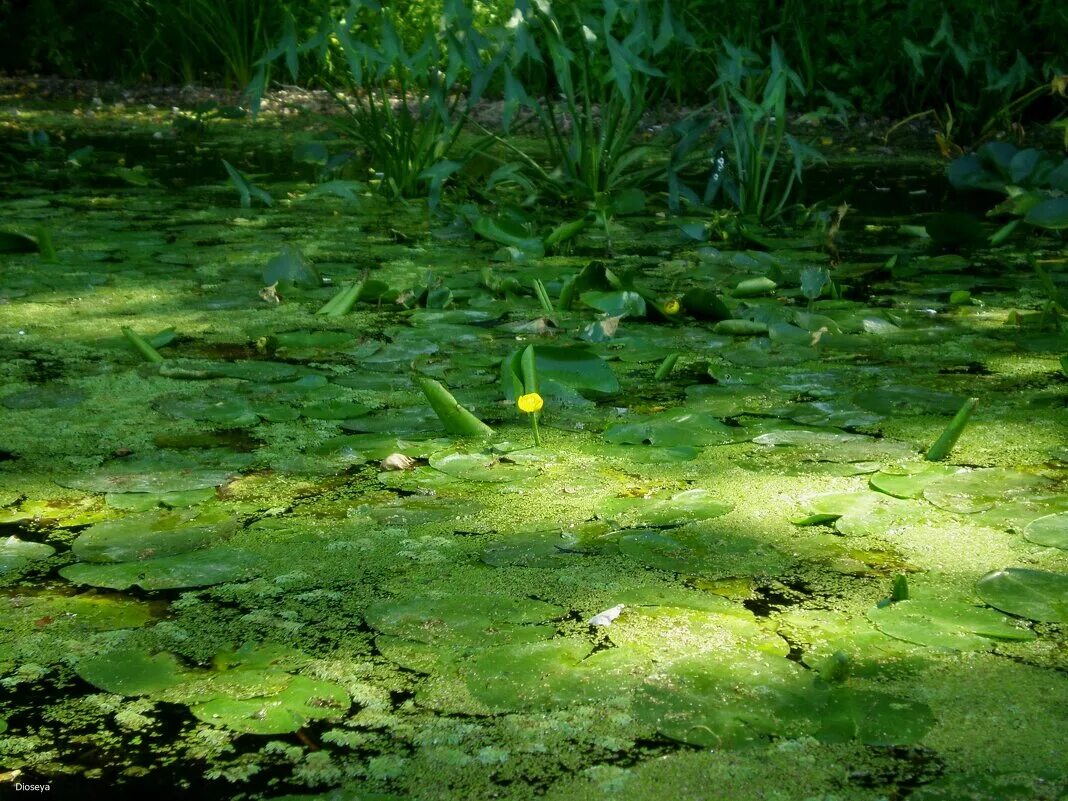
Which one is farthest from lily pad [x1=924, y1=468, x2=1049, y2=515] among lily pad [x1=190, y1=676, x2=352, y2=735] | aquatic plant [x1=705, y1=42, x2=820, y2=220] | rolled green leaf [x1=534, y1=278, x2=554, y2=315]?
aquatic plant [x1=705, y1=42, x2=820, y2=220]

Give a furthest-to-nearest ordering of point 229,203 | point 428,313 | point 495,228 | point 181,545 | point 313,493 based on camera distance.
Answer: point 229,203 → point 495,228 → point 428,313 → point 313,493 → point 181,545

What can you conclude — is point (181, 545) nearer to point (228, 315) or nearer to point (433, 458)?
point (433, 458)

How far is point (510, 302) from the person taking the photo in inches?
88.7

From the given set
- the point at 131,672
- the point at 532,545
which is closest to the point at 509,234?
the point at 532,545

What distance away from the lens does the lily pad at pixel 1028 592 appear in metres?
1.05

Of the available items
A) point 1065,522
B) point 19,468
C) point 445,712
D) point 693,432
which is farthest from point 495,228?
point 445,712

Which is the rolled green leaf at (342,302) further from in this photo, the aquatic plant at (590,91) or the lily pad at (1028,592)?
the lily pad at (1028,592)

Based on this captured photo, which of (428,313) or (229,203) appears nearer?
(428,313)

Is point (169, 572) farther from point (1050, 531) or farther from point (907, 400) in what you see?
point (907, 400)

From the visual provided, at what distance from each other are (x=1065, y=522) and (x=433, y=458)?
670 mm

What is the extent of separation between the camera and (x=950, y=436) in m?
1.42

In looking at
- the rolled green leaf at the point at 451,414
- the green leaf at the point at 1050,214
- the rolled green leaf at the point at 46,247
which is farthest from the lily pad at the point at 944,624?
the rolled green leaf at the point at 46,247

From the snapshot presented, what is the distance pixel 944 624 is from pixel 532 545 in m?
0.38

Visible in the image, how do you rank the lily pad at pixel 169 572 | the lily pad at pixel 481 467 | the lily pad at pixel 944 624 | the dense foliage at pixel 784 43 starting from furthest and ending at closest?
the dense foliage at pixel 784 43, the lily pad at pixel 481 467, the lily pad at pixel 169 572, the lily pad at pixel 944 624
